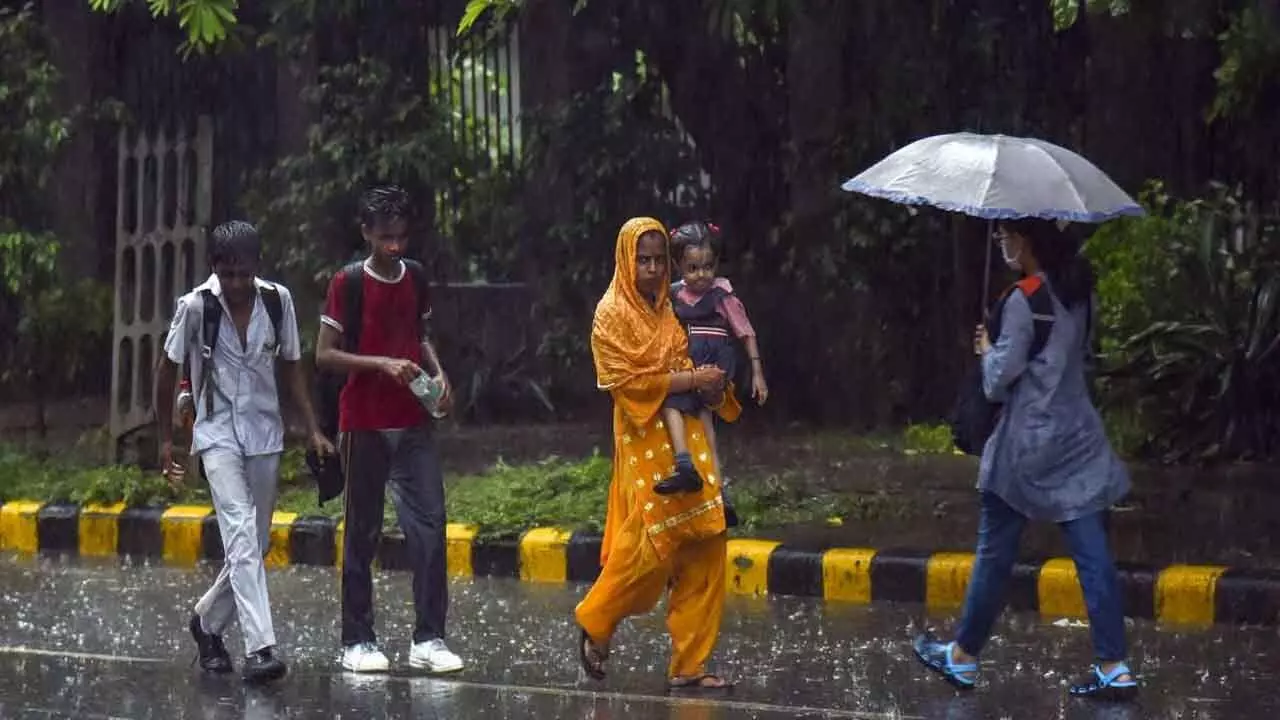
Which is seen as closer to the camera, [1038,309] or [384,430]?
[1038,309]

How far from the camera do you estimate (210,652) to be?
7680 millimetres

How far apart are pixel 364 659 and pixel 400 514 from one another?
503 millimetres

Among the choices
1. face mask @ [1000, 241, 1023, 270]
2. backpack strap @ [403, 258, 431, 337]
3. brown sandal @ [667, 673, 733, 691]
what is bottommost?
brown sandal @ [667, 673, 733, 691]

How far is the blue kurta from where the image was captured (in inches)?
274

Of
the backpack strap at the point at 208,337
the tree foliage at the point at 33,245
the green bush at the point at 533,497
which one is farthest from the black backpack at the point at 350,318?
the tree foliage at the point at 33,245

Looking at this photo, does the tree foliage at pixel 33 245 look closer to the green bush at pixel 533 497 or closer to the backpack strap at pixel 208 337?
the green bush at pixel 533 497

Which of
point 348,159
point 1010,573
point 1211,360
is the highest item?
point 348,159

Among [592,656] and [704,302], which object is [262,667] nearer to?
[592,656]

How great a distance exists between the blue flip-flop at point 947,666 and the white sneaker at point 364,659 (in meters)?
1.79

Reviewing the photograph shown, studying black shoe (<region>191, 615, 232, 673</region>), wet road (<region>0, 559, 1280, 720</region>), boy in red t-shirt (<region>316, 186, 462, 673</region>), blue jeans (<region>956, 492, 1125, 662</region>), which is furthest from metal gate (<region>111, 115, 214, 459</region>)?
blue jeans (<region>956, 492, 1125, 662</region>)

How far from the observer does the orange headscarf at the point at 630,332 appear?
702 centimetres

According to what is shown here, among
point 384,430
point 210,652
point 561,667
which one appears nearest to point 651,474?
point 384,430

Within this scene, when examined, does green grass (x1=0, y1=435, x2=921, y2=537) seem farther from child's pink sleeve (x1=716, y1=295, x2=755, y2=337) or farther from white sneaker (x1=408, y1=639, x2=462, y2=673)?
white sneaker (x1=408, y1=639, x2=462, y2=673)

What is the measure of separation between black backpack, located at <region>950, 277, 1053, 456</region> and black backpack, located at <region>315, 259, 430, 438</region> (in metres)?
1.82
